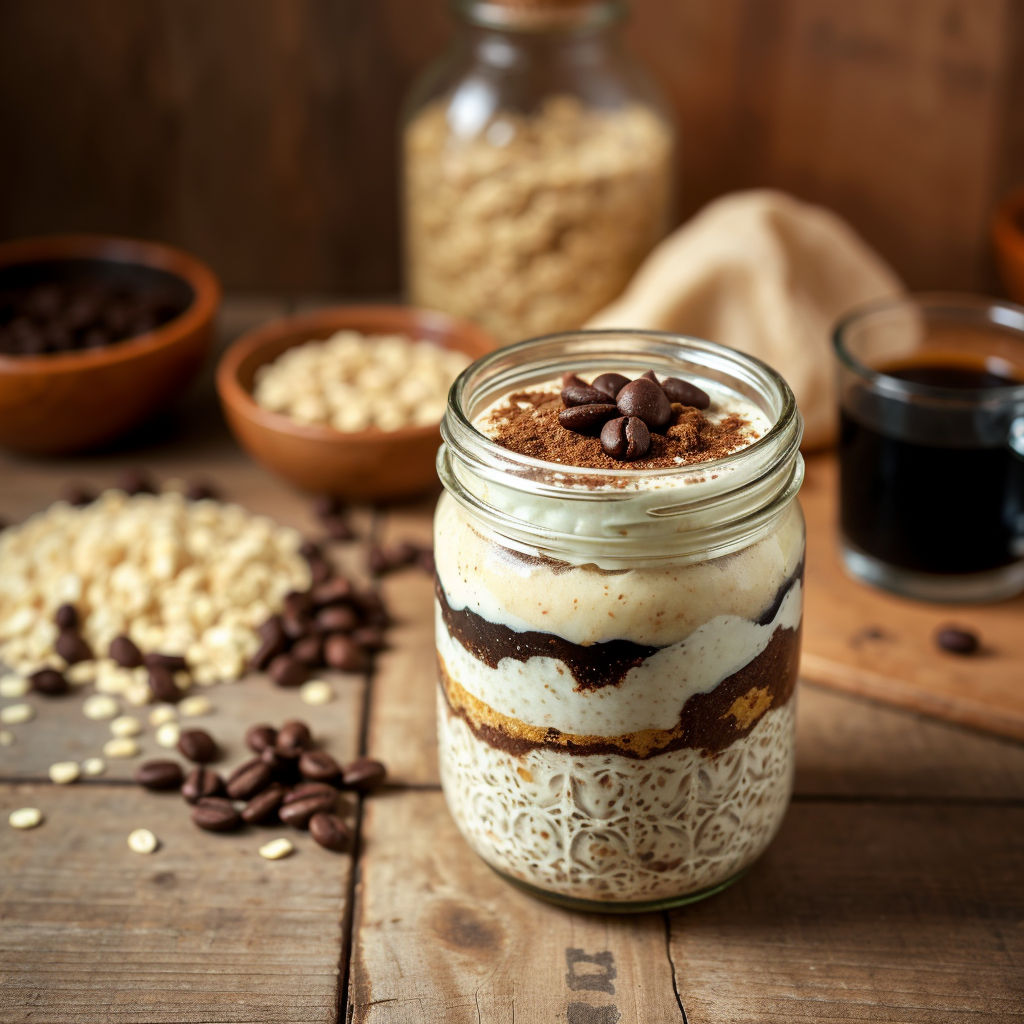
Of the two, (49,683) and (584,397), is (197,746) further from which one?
(584,397)

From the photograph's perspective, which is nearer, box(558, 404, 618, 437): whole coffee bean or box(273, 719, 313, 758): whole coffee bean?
box(558, 404, 618, 437): whole coffee bean

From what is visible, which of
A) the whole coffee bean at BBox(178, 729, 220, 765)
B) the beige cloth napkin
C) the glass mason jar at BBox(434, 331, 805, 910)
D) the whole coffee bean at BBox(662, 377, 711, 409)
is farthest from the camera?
the beige cloth napkin

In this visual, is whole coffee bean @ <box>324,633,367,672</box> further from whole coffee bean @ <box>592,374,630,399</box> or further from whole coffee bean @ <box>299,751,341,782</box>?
whole coffee bean @ <box>592,374,630,399</box>

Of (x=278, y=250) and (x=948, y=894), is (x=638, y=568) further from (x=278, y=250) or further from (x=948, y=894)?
(x=278, y=250)

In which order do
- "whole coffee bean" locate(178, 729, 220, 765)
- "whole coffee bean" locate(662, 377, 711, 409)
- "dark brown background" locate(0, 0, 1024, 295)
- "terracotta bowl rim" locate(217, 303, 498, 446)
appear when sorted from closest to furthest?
"whole coffee bean" locate(662, 377, 711, 409) → "whole coffee bean" locate(178, 729, 220, 765) → "terracotta bowl rim" locate(217, 303, 498, 446) → "dark brown background" locate(0, 0, 1024, 295)

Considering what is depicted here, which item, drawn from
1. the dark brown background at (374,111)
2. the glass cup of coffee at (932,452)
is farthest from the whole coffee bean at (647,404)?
the dark brown background at (374,111)

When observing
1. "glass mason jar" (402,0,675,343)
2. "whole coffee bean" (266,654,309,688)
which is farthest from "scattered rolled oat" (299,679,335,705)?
"glass mason jar" (402,0,675,343)

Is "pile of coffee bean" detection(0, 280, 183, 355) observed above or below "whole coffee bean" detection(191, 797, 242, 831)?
above
